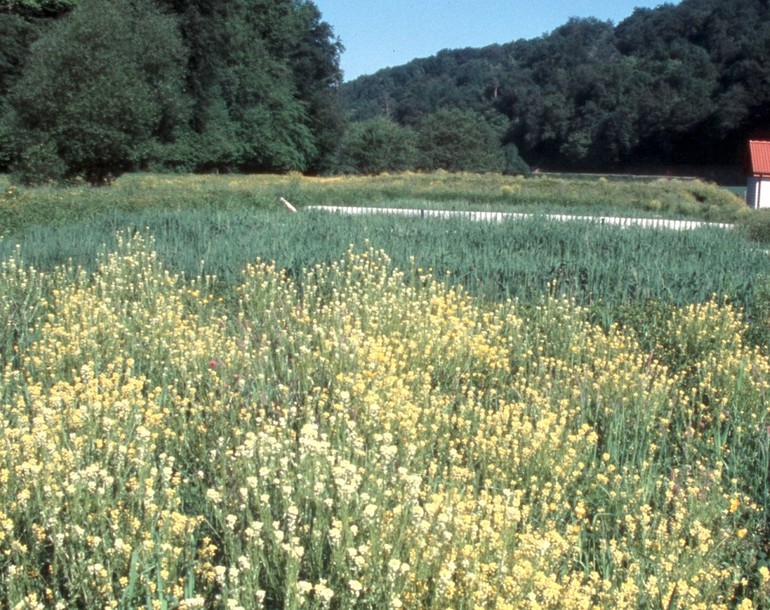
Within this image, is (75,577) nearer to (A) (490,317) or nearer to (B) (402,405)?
(B) (402,405)

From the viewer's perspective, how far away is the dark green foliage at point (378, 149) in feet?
212

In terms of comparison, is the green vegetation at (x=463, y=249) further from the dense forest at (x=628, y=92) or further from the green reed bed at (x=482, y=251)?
the dense forest at (x=628, y=92)

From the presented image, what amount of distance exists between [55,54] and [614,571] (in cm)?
2679

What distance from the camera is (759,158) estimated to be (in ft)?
116

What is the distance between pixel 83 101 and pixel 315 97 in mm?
38539

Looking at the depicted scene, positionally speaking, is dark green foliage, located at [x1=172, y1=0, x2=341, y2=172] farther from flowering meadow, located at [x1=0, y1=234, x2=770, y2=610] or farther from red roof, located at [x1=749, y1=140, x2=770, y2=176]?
flowering meadow, located at [x1=0, y1=234, x2=770, y2=610]

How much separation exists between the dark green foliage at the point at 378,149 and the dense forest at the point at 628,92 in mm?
1112

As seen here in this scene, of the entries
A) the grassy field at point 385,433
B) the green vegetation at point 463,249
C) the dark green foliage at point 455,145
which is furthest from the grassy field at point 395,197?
the dark green foliage at point 455,145

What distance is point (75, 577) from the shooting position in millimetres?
3020

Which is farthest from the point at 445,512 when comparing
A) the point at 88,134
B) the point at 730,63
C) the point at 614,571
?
the point at 730,63

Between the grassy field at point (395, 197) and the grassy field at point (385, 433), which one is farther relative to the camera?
the grassy field at point (395, 197)

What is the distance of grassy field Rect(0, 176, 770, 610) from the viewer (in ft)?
10.2

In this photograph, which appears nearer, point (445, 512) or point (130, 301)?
point (445, 512)

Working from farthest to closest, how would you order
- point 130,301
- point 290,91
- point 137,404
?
1. point 290,91
2. point 130,301
3. point 137,404
